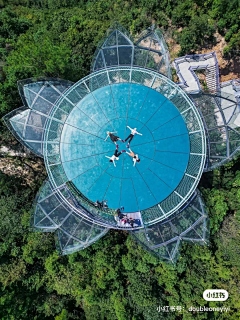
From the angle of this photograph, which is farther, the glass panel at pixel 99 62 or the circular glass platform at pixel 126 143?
the circular glass platform at pixel 126 143

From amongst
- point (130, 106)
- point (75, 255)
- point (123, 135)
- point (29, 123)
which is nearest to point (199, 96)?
point (130, 106)

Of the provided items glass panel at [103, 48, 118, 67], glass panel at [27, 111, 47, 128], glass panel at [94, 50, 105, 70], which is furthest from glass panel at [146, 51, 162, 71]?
glass panel at [27, 111, 47, 128]

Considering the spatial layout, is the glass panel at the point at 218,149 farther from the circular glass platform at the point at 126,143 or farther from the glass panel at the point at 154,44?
the glass panel at the point at 154,44

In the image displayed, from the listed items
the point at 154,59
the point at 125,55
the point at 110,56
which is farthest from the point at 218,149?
the point at 110,56

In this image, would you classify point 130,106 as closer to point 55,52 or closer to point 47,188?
point 55,52

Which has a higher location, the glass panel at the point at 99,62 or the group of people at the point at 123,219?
the glass panel at the point at 99,62

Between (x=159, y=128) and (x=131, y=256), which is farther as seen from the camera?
(x=131, y=256)

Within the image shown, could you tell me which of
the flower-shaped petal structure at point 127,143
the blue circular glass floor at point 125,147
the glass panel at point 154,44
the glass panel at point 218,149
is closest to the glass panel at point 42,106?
the flower-shaped petal structure at point 127,143

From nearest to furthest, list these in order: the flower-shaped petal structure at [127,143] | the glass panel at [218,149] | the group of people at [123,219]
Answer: the glass panel at [218,149]
the flower-shaped petal structure at [127,143]
the group of people at [123,219]
